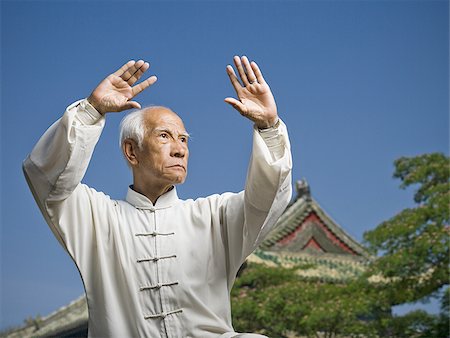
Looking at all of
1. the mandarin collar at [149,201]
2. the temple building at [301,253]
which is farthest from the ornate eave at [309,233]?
the mandarin collar at [149,201]

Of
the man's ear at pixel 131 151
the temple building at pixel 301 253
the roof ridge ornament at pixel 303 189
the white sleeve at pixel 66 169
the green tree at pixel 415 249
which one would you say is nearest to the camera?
the white sleeve at pixel 66 169

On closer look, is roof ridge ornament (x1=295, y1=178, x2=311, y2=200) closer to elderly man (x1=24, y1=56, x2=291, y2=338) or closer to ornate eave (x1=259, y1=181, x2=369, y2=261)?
ornate eave (x1=259, y1=181, x2=369, y2=261)

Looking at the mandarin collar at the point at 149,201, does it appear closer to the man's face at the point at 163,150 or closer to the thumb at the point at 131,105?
the man's face at the point at 163,150

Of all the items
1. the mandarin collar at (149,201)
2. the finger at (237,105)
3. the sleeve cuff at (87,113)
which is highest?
the sleeve cuff at (87,113)

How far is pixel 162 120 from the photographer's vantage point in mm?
3674

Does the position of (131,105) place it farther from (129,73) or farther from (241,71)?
(241,71)

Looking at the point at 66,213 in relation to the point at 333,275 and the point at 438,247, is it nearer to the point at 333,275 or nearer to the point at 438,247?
the point at 438,247

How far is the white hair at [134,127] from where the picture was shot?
3.67 metres

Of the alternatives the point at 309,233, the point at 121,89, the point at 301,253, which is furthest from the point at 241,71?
the point at 309,233

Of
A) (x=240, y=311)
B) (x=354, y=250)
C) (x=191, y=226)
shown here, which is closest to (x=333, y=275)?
(x=354, y=250)

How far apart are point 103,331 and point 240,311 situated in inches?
312

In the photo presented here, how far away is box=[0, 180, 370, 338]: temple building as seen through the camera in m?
15.2

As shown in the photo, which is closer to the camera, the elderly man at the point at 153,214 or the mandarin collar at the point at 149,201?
the elderly man at the point at 153,214

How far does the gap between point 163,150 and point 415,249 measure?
768 cm
